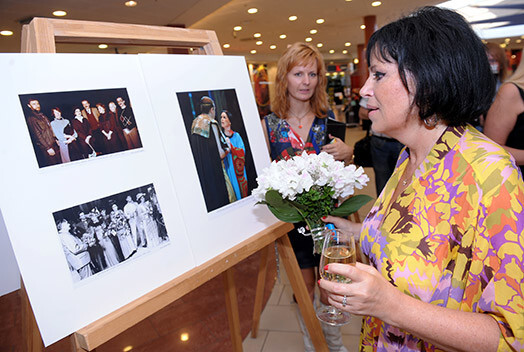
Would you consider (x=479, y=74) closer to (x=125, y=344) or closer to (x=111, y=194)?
(x=111, y=194)

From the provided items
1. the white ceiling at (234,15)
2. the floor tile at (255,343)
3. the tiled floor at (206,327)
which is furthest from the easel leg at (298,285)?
the white ceiling at (234,15)

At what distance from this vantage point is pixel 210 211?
131cm

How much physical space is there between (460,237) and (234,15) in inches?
386

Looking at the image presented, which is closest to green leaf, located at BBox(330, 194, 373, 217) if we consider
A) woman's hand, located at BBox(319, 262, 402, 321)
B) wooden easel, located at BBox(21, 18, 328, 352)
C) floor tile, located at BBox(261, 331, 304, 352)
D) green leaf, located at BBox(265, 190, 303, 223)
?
green leaf, located at BBox(265, 190, 303, 223)

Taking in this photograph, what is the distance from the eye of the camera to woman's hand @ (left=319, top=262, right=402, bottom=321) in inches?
32.7

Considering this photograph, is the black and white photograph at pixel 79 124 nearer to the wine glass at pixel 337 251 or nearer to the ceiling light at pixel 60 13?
the wine glass at pixel 337 251

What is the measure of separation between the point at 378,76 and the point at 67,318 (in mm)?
1073

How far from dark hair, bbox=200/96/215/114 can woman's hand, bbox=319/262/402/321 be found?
0.78 meters

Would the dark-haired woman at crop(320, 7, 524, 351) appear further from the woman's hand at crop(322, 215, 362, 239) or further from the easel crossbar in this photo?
the easel crossbar

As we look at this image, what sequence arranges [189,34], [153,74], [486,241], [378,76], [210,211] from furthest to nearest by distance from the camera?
[189,34], [210,211], [153,74], [378,76], [486,241]

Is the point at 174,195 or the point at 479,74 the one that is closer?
the point at 479,74

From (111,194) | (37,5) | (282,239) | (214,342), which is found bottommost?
(214,342)

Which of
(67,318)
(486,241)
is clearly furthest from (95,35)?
(486,241)

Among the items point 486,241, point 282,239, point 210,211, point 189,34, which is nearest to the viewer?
point 486,241
